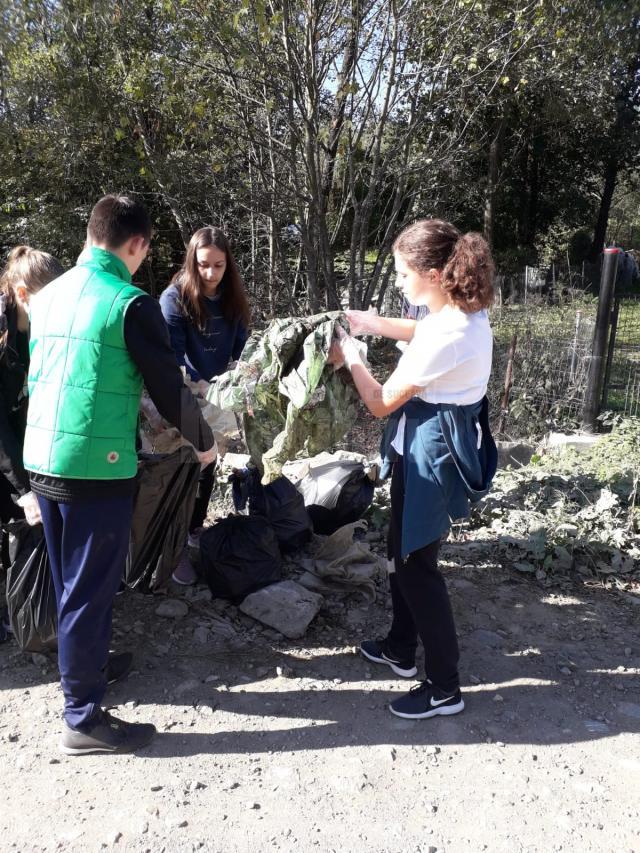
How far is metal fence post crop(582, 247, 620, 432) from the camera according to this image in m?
5.77

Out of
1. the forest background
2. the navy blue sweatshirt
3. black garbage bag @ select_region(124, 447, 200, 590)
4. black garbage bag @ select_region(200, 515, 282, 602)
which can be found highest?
the forest background

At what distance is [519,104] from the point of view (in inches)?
512

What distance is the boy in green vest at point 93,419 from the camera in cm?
209

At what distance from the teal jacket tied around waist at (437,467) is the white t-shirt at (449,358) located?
60 millimetres

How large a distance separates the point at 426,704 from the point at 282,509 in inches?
51.3

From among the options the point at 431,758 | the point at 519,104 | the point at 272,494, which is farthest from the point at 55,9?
the point at 519,104

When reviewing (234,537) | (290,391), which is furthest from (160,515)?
(290,391)

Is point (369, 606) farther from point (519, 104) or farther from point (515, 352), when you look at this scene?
point (519, 104)

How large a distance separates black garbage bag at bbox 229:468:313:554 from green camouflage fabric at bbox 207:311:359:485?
0.83 meters

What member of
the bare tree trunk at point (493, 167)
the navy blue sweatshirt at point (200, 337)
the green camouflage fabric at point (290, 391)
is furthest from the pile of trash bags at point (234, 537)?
the bare tree trunk at point (493, 167)

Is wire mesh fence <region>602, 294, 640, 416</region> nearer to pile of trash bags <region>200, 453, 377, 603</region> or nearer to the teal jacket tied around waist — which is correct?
pile of trash bags <region>200, 453, 377, 603</region>

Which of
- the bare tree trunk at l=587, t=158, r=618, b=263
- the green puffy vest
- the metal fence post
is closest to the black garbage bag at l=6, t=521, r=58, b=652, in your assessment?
the green puffy vest

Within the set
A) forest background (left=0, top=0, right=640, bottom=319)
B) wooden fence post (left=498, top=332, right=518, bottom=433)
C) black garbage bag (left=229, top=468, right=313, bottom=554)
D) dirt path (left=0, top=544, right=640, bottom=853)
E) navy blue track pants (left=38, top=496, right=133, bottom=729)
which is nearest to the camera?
dirt path (left=0, top=544, right=640, bottom=853)

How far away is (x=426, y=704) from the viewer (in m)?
2.58
